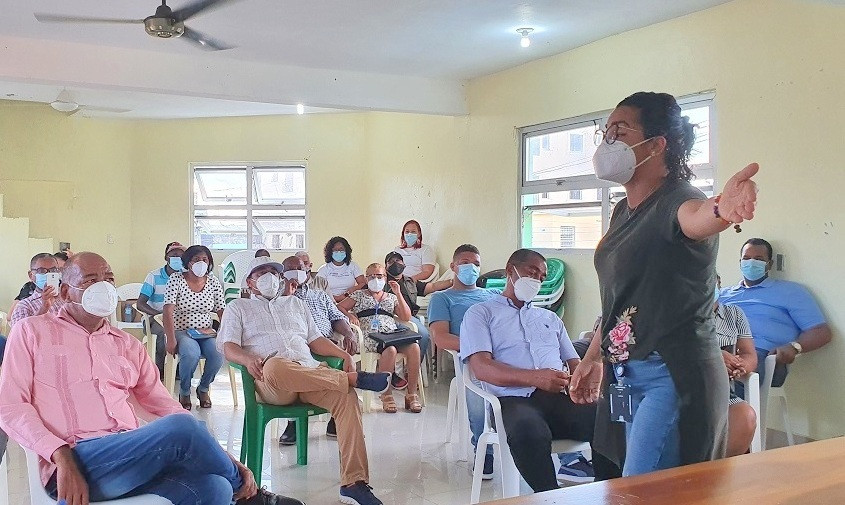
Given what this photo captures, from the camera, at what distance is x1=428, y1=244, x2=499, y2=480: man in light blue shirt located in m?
3.41

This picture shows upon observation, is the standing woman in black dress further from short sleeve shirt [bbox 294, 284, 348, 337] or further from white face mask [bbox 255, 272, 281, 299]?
short sleeve shirt [bbox 294, 284, 348, 337]

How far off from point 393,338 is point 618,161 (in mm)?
3628

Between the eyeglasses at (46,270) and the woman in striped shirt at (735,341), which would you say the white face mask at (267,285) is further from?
the woman in striped shirt at (735,341)

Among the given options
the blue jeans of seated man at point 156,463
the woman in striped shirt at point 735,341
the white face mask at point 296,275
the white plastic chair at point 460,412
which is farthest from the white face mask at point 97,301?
the woman in striped shirt at point 735,341

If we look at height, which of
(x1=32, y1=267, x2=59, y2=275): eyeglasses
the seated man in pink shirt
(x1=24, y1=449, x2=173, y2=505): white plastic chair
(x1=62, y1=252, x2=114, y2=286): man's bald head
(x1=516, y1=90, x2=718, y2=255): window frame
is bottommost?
(x1=24, y1=449, x2=173, y2=505): white plastic chair

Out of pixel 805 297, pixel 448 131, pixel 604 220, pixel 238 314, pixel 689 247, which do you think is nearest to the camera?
pixel 689 247

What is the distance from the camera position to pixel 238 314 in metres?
3.71

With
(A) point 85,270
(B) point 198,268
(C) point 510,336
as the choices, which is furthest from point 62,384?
(B) point 198,268

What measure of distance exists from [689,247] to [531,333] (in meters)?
1.80

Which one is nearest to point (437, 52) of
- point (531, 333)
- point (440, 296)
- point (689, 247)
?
point (440, 296)

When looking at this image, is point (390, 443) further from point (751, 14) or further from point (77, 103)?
point (77, 103)

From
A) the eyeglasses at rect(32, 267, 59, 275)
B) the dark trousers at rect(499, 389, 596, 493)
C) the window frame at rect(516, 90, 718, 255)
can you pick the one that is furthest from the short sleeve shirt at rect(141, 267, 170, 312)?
the dark trousers at rect(499, 389, 596, 493)

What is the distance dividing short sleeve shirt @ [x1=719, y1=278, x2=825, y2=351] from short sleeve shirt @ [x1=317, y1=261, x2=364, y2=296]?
3.10 m

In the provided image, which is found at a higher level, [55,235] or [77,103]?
[77,103]
